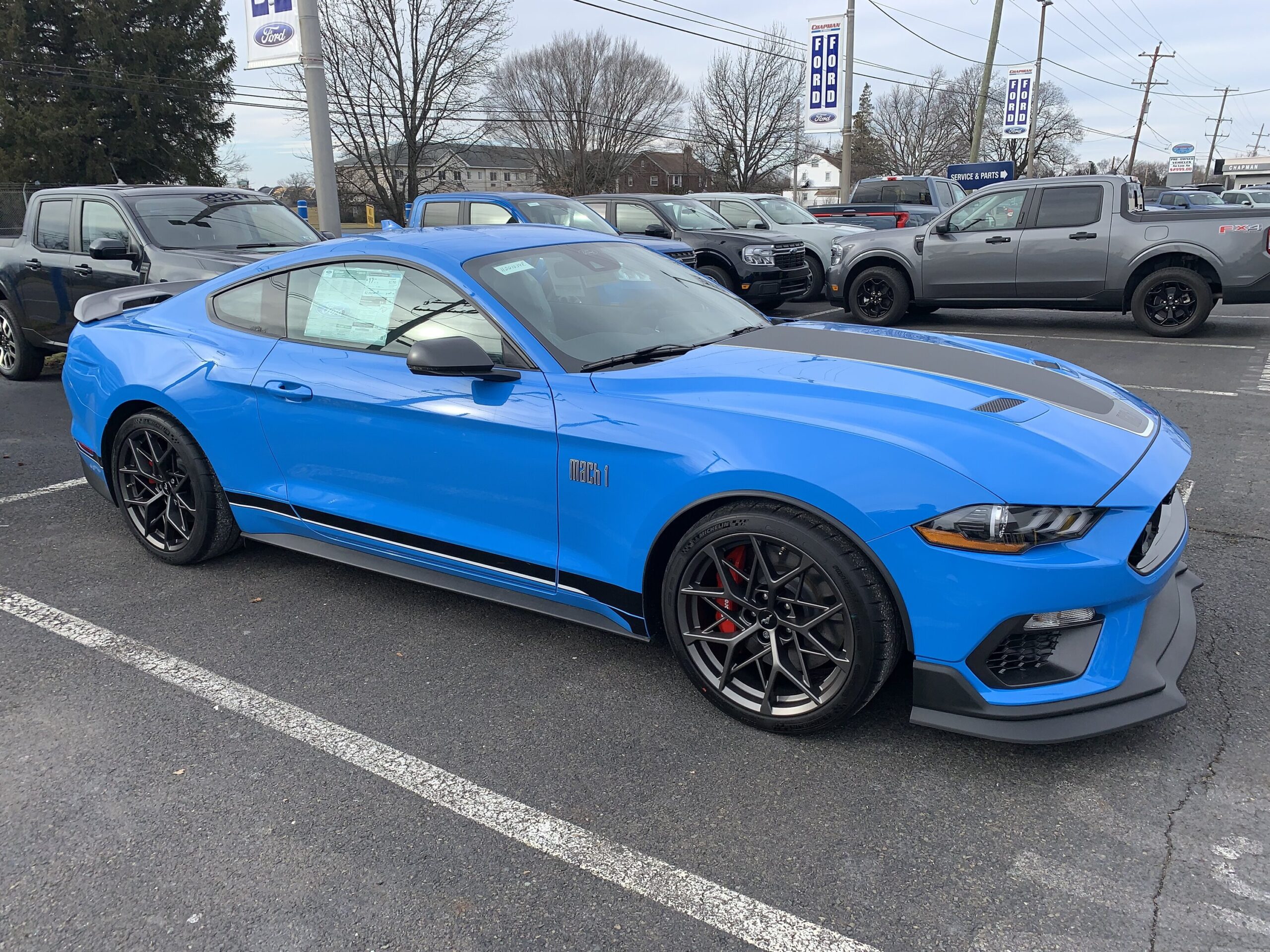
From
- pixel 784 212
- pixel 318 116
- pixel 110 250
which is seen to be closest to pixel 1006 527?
pixel 110 250

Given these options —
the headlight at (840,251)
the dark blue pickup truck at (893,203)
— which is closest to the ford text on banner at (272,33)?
the headlight at (840,251)

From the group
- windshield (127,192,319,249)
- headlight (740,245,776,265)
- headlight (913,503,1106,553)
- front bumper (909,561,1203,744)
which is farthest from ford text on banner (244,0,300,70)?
front bumper (909,561,1203,744)

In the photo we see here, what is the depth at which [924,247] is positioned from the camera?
36.6ft

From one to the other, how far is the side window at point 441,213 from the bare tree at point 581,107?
1760 inches

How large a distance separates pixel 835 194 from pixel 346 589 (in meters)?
91.6

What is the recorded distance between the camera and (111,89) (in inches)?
1330

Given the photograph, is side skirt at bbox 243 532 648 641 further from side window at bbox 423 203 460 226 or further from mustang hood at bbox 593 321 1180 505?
side window at bbox 423 203 460 226

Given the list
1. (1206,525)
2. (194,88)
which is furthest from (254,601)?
(194,88)

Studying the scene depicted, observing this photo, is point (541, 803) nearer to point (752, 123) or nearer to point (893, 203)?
point (893, 203)

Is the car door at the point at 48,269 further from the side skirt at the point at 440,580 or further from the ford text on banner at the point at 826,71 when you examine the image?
the ford text on banner at the point at 826,71

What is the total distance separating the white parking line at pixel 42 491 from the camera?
5.39m

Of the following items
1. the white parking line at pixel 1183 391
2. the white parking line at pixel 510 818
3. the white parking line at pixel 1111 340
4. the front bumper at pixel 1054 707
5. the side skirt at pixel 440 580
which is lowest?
the white parking line at pixel 1111 340

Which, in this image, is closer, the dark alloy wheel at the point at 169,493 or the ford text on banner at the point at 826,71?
the dark alloy wheel at the point at 169,493

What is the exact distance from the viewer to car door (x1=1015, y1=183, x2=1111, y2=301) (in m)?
10.1
